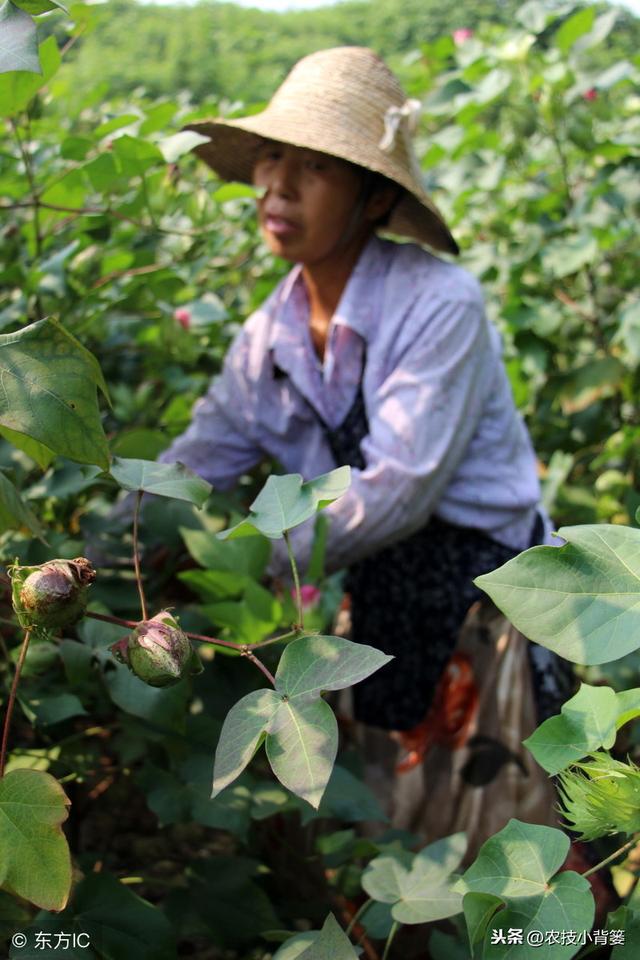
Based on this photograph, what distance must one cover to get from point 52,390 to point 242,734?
0.28 meters

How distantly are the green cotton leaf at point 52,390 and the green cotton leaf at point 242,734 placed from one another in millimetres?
211

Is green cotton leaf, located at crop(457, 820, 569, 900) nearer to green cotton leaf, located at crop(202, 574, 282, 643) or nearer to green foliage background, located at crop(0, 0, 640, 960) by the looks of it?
green foliage background, located at crop(0, 0, 640, 960)

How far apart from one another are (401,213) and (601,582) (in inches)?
49.7

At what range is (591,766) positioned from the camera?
2.36ft

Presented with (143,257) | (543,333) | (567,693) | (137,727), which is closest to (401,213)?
(143,257)

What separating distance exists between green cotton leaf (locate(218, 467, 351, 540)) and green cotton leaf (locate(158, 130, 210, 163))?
0.57m

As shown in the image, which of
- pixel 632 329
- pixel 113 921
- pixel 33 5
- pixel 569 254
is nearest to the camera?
pixel 33 5

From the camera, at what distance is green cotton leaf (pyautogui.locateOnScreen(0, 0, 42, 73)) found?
0.76 metres

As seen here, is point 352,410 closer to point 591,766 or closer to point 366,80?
point 366,80

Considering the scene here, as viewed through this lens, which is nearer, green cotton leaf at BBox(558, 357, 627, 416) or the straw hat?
the straw hat

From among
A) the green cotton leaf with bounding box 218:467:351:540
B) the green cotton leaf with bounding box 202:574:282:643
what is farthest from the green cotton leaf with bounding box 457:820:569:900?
the green cotton leaf with bounding box 202:574:282:643

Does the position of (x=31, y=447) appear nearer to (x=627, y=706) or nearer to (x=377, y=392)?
(x=627, y=706)

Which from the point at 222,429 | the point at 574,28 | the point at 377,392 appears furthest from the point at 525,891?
the point at 574,28

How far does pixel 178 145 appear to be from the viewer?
128 centimetres
